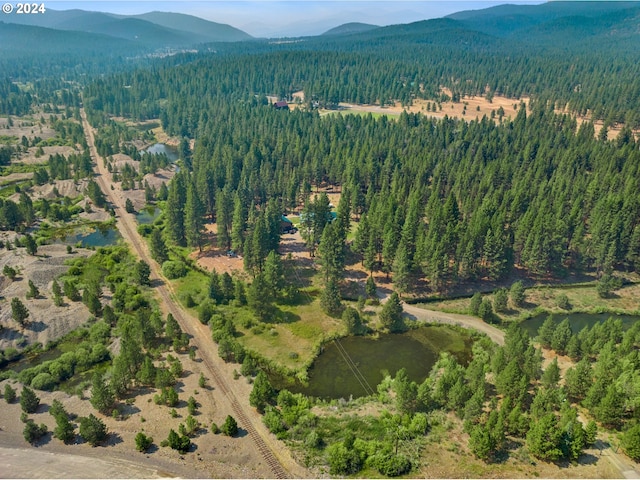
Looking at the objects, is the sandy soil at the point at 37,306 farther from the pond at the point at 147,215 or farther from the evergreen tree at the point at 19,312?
the pond at the point at 147,215

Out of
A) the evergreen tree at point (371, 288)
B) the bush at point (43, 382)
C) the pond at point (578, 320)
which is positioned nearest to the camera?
the bush at point (43, 382)

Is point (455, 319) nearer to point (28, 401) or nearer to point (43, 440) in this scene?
point (43, 440)

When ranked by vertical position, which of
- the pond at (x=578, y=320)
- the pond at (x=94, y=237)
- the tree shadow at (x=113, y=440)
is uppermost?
the pond at (x=94, y=237)

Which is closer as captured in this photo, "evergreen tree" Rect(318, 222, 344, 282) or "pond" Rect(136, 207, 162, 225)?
"evergreen tree" Rect(318, 222, 344, 282)

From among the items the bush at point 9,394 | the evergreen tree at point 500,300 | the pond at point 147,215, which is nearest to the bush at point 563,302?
the evergreen tree at point 500,300

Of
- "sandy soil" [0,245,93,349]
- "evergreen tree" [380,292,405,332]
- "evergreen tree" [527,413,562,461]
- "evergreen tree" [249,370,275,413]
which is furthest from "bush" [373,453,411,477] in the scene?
"sandy soil" [0,245,93,349]

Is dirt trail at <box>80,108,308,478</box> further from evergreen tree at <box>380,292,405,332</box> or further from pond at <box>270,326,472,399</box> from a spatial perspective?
evergreen tree at <box>380,292,405,332</box>

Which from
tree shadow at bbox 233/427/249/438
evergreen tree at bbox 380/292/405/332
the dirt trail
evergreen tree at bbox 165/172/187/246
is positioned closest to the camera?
the dirt trail
